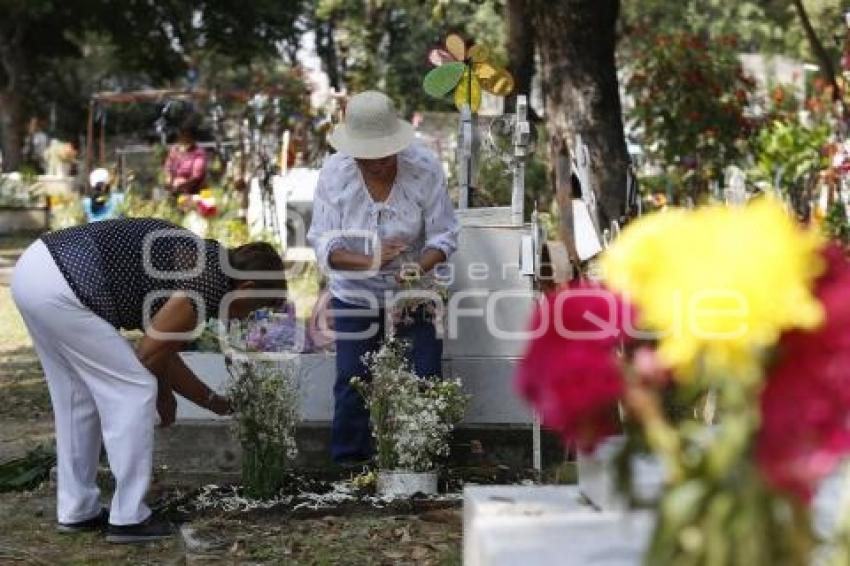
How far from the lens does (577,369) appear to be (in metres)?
2.39

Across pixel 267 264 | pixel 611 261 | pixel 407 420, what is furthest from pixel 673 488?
pixel 407 420

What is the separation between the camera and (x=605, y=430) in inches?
101

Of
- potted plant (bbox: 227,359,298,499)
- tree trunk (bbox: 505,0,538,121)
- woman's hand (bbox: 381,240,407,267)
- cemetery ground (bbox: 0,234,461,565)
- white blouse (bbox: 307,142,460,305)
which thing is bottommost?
cemetery ground (bbox: 0,234,461,565)

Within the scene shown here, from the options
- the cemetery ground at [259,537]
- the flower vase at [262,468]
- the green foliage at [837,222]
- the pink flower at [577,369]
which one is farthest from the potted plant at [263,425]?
the green foliage at [837,222]

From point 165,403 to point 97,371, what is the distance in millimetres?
555

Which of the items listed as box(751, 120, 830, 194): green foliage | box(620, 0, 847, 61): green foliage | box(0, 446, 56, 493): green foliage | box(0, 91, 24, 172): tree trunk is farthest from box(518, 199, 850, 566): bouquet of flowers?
box(620, 0, 847, 61): green foliage

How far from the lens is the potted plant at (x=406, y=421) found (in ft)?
20.6

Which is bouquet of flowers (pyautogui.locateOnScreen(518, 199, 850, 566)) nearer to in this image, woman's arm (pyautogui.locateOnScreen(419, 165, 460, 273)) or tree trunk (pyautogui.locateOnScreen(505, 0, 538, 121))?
woman's arm (pyautogui.locateOnScreen(419, 165, 460, 273))

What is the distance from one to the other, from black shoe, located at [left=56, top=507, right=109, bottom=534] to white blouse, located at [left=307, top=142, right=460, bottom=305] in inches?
56.1

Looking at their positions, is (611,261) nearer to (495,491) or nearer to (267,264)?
(495,491)

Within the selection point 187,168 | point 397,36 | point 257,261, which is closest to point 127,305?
point 257,261

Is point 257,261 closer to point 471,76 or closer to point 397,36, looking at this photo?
point 471,76

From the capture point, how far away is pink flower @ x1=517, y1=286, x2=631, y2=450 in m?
2.39

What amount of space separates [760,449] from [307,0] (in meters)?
37.9
